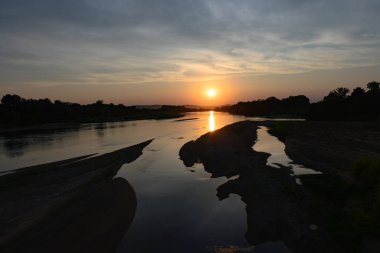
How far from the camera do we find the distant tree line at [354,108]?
278 ft

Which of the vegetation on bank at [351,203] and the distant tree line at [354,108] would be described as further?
the distant tree line at [354,108]

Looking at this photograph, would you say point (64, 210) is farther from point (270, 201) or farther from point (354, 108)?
point (354, 108)

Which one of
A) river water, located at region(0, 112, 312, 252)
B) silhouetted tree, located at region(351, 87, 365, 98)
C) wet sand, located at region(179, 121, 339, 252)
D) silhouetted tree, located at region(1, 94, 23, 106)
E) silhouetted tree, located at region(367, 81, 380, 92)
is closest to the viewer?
wet sand, located at region(179, 121, 339, 252)

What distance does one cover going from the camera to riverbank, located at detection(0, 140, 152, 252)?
506 inches

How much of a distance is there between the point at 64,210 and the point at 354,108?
8744 cm

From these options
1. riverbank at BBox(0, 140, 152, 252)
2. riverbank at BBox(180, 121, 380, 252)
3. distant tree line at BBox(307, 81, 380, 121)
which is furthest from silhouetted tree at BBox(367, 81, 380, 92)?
riverbank at BBox(0, 140, 152, 252)

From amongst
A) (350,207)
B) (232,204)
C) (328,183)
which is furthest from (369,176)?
(232,204)

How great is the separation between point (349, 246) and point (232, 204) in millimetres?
6652

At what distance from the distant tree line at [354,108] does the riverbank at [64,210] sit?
78.1m

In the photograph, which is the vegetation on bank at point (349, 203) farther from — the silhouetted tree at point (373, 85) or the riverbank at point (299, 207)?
the silhouetted tree at point (373, 85)

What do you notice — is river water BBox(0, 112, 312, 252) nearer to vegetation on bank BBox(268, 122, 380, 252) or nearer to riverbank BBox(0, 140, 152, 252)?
riverbank BBox(0, 140, 152, 252)

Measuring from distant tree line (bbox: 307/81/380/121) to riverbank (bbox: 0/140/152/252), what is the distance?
78060 millimetres

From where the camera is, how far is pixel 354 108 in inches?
3460

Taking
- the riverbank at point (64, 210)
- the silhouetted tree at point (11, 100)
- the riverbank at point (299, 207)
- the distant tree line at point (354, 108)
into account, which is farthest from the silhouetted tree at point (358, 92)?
the silhouetted tree at point (11, 100)
